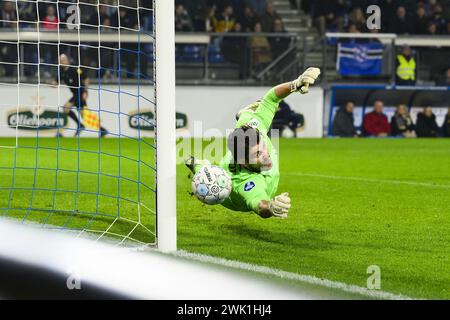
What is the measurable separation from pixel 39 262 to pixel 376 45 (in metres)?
20.3

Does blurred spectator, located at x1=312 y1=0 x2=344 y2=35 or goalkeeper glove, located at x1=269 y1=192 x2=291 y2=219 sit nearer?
goalkeeper glove, located at x1=269 y1=192 x2=291 y2=219

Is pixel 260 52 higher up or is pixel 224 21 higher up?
pixel 224 21

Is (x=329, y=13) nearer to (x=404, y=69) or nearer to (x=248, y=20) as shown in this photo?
(x=248, y=20)

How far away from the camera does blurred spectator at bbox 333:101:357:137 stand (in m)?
25.5

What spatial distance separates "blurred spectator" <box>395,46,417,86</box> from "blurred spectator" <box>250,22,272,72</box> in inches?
146

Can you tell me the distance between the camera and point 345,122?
25797 mm

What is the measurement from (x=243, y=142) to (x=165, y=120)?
1.13m

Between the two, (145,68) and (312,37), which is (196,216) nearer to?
(145,68)

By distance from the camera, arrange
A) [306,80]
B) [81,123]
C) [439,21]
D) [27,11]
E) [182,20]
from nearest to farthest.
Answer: [306,80] < [81,123] < [27,11] < [182,20] < [439,21]

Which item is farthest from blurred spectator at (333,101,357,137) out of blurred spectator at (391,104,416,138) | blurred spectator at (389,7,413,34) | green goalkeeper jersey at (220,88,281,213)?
green goalkeeper jersey at (220,88,281,213)

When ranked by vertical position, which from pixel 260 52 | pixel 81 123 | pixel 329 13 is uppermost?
pixel 329 13

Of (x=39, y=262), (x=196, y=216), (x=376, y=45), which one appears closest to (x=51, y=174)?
(x=196, y=216)

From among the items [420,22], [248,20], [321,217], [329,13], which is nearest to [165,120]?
[321,217]

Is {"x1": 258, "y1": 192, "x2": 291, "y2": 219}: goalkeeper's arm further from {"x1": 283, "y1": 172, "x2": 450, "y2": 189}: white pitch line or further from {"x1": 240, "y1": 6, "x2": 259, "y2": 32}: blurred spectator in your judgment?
{"x1": 240, "y1": 6, "x2": 259, "y2": 32}: blurred spectator
